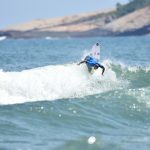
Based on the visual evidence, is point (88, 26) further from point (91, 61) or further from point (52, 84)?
point (52, 84)

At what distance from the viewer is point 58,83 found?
20.7 m

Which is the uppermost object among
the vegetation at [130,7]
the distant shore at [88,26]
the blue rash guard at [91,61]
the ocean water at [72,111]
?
the vegetation at [130,7]

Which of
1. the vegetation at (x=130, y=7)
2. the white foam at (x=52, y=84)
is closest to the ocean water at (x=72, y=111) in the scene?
the white foam at (x=52, y=84)

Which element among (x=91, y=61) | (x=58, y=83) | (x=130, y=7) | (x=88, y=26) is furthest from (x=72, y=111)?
(x=130, y=7)

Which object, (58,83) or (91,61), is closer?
(58,83)

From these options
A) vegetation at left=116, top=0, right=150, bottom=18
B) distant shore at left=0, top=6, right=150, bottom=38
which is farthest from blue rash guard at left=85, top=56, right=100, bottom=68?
vegetation at left=116, top=0, right=150, bottom=18

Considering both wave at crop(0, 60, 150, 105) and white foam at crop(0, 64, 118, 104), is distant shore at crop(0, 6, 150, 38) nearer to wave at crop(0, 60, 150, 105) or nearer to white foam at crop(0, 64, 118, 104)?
wave at crop(0, 60, 150, 105)

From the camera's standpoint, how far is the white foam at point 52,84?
18.9m

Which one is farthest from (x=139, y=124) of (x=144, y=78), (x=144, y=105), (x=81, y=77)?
(x=144, y=78)

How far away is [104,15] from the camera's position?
547ft

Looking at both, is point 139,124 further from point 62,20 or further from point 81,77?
point 62,20

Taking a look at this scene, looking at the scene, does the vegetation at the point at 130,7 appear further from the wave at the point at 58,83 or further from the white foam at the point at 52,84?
the white foam at the point at 52,84

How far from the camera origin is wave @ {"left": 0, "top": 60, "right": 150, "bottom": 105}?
18938mm

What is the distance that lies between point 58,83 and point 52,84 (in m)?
0.52
